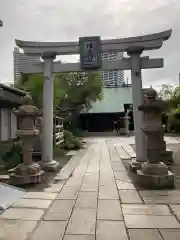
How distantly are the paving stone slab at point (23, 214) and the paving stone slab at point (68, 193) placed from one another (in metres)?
0.99

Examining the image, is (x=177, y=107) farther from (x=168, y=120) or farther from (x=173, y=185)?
(x=173, y=185)

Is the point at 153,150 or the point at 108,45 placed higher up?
the point at 108,45

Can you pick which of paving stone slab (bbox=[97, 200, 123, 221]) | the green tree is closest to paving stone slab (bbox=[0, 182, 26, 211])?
paving stone slab (bbox=[97, 200, 123, 221])

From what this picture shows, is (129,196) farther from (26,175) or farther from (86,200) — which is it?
(26,175)

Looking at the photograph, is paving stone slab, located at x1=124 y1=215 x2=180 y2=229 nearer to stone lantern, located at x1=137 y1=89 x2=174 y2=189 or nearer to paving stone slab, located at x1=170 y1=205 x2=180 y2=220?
paving stone slab, located at x1=170 y1=205 x2=180 y2=220

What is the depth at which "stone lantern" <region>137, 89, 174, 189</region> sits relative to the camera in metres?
6.55

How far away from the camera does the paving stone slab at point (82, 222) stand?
Result: 3904 mm

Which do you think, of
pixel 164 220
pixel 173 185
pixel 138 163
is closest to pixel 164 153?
pixel 138 163

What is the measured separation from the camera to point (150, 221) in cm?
429

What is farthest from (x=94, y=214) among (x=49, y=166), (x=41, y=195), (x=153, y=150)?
(x=49, y=166)

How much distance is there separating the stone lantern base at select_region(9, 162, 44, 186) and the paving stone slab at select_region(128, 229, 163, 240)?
143 inches

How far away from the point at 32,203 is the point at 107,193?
160 centimetres

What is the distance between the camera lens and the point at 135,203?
5.31m

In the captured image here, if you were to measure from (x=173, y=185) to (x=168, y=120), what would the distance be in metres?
26.5
